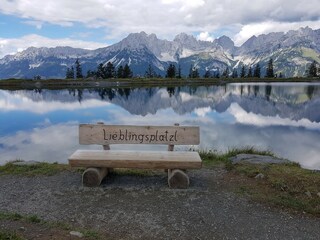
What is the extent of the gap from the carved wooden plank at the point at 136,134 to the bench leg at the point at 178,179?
5.01 feet

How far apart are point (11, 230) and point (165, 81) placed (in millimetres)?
120870

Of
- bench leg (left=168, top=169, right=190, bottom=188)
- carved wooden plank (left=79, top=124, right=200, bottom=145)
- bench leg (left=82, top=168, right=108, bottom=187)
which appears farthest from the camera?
carved wooden plank (left=79, top=124, right=200, bottom=145)

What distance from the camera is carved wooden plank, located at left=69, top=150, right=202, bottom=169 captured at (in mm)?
10156

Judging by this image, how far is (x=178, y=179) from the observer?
33.2 ft

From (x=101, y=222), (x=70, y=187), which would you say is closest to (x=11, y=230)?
(x=101, y=222)

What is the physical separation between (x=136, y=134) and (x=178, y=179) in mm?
2222

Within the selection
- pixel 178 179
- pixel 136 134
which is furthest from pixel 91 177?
pixel 178 179

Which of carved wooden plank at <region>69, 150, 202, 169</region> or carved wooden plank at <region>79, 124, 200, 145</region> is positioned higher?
carved wooden plank at <region>79, 124, 200, 145</region>

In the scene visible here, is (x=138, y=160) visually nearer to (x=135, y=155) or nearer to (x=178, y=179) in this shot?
(x=135, y=155)

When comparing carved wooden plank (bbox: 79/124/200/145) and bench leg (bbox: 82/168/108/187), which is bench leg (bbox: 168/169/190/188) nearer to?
carved wooden plank (bbox: 79/124/200/145)

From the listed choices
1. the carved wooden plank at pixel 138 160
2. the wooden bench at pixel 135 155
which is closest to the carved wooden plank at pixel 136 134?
the wooden bench at pixel 135 155

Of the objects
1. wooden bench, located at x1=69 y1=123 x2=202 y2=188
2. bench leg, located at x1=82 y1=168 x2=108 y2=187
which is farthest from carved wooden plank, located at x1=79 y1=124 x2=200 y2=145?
bench leg, located at x1=82 y1=168 x2=108 y2=187

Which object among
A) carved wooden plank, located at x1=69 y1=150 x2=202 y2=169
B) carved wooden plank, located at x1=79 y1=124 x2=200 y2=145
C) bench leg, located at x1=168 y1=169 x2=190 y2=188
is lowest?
bench leg, located at x1=168 y1=169 x2=190 y2=188

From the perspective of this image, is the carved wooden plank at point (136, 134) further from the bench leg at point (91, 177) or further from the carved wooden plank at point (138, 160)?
the bench leg at point (91, 177)
